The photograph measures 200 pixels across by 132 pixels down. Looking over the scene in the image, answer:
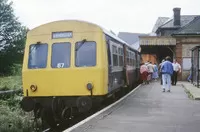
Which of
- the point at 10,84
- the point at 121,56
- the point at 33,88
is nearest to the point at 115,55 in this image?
the point at 121,56

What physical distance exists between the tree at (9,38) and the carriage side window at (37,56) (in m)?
43.7

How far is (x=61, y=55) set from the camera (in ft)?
41.9

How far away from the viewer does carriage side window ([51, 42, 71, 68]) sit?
41.4 feet

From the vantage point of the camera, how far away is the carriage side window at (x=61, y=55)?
12633mm

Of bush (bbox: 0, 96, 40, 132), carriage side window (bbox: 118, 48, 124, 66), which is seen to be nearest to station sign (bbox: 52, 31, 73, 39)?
bush (bbox: 0, 96, 40, 132)

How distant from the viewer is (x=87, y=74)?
12.4 m

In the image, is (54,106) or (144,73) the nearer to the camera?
(54,106)

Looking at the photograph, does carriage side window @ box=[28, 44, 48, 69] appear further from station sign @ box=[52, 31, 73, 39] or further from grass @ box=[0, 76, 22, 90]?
grass @ box=[0, 76, 22, 90]

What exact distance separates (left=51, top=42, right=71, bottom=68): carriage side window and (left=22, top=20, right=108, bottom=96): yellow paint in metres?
0.10

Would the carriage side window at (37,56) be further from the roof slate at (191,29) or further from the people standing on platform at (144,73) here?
the roof slate at (191,29)

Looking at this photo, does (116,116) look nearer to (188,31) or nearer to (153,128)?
(153,128)

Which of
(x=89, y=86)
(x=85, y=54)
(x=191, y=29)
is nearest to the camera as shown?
(x=89, y=86)

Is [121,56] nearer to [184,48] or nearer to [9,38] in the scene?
[184,48]

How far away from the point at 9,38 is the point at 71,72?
151 ft
